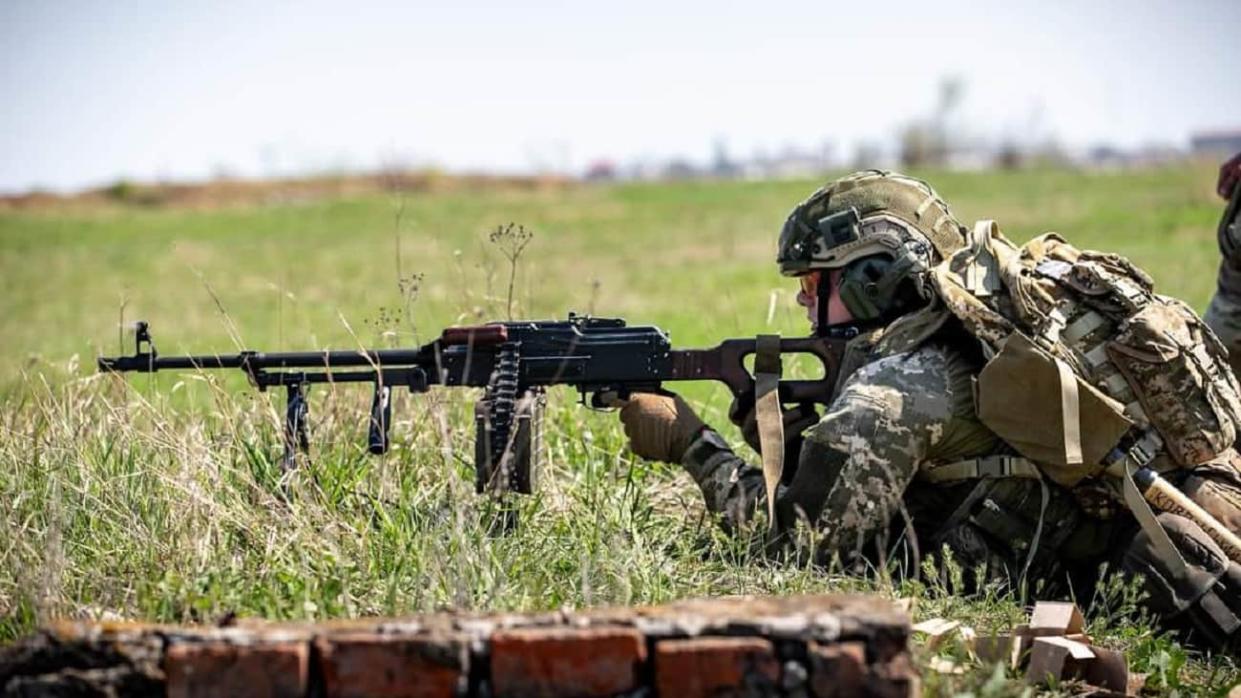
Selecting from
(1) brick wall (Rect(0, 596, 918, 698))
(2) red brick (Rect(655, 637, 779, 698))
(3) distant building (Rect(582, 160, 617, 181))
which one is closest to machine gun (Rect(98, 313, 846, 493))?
(1) brick wall (Rect(0, 596, 918, 698))

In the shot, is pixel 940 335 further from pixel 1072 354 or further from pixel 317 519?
pixel 317 519

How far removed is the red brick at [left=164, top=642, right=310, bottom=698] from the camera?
3764 mm

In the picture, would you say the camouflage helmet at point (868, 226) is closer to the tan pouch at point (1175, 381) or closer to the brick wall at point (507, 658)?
the tan pouch at point (1175, 381)

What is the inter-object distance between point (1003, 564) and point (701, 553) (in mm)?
1109

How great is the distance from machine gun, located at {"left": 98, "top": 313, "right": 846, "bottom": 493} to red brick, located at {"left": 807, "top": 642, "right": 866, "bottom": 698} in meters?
2.27

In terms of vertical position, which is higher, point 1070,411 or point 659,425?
point 1070,411

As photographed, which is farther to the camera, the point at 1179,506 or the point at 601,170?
the point at 601,170

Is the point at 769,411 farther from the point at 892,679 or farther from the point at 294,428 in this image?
the point at 892,679

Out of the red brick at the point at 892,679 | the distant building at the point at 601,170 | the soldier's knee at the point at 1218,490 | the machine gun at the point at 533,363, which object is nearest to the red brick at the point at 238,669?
the red brick at the point at 892,679

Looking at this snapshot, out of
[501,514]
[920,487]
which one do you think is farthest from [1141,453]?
[501,514]

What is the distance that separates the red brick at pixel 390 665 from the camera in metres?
3.77

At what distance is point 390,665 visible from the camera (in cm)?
378

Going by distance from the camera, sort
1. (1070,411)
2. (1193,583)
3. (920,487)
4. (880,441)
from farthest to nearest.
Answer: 1. (920,487)
2. (880,441)
3. (1193,583)
4. (1070,411)

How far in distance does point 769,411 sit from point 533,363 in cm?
95
